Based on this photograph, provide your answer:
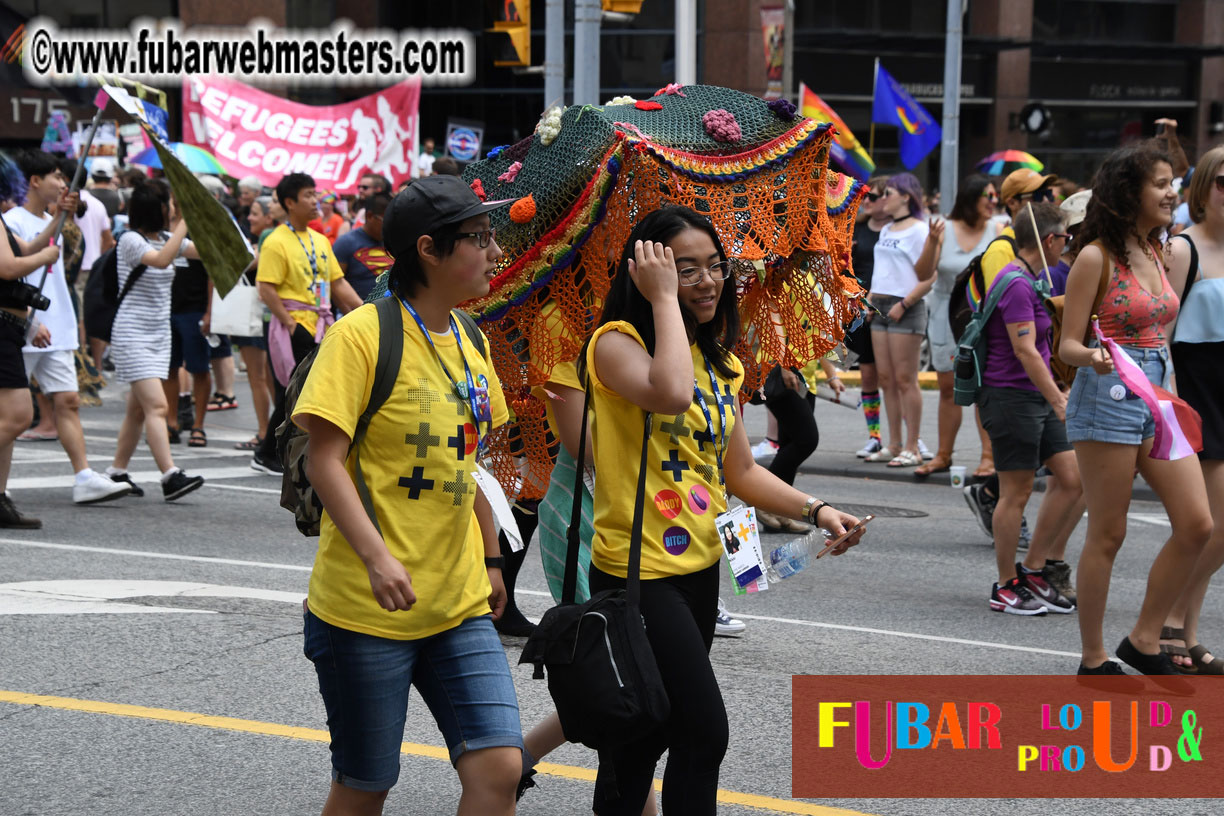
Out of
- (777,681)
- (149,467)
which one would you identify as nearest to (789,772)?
(777,681)

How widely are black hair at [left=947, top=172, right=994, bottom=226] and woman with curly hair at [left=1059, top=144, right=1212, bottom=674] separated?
204 inches

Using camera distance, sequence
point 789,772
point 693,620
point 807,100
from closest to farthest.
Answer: point 693,620
point 789,772
point 807,100

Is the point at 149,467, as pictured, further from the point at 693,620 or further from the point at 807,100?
the point at 807,100

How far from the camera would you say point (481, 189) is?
19.0ft

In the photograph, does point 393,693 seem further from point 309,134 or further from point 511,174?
point 309,134

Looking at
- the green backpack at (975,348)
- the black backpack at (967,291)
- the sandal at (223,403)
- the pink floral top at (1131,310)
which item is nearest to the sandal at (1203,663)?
the pink floral top at (1131,310)

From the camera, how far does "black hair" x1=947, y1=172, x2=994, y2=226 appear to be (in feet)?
36.0

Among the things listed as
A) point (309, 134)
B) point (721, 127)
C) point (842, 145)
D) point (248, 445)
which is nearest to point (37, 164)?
point (248, 445)

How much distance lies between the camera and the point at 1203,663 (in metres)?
5.91

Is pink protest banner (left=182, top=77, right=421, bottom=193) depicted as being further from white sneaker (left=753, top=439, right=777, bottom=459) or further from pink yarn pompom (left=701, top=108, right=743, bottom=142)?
pink yarn pompom (left=701, top=108, right=743, bottom=142)

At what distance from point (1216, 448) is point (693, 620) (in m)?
3.04

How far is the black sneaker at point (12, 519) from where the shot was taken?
8.72m

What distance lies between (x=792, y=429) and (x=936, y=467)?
140 inches

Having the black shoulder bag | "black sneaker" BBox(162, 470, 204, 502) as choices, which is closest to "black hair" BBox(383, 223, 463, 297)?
the black shoulder bag
